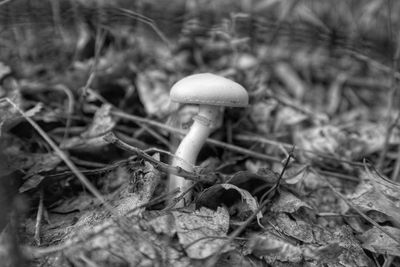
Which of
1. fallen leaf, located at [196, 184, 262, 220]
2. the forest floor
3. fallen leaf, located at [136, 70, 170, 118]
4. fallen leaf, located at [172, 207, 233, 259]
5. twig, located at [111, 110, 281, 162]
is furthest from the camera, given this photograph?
fallen leaf, located at [136, 70, 170, 118]

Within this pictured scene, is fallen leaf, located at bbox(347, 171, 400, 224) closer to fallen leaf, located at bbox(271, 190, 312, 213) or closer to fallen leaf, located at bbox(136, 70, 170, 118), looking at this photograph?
fallen leaf, located at bbox(271, 190, 312, 213)

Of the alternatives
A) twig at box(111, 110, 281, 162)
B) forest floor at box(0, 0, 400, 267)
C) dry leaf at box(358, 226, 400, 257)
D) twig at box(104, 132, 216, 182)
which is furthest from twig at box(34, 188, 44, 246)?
dry leaf at box(358, 226, 400, 257)

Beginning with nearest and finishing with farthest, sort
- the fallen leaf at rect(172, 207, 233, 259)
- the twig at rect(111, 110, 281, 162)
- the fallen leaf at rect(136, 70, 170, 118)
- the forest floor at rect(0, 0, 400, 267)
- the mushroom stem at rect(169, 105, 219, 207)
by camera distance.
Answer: the fallen leaf at rect(172, 207, 233, 259) < the forest floor at rect(0, 0, 400, 267) < the mushroom stem at rect(169, 105, 219, 207) < the twig at rect(111, 110, 281, 162) < the fallen leaf at rect(136, 70, 170, 118)

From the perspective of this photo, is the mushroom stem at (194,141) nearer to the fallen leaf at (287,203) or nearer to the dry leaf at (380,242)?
the fallen leaf at (287,203)

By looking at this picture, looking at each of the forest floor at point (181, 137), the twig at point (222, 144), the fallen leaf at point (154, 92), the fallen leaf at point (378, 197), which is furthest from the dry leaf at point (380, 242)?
the fallen leaf at point (154, 92)

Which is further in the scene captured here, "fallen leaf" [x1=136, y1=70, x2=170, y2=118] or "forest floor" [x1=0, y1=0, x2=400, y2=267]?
"fallen leaf" [x1=136, y1=70, x2=170, y2=118]

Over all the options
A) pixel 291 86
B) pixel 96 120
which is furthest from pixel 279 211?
pixel 291 86

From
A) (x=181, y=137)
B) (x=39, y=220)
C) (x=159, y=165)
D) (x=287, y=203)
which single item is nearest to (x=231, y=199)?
(x=287, y=203)
